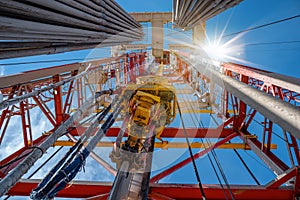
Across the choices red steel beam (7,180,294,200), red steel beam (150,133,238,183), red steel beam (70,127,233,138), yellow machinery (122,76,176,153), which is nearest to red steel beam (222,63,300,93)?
yellow machinery (122,76,176,153)

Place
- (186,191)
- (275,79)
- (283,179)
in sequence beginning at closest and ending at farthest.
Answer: (275,79)
(186,191)
(283,179)

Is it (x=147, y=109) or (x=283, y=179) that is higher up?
(x=147, y=109)

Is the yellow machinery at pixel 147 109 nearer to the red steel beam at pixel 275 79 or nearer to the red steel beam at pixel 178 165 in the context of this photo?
the red steel beam at pixel 178 165

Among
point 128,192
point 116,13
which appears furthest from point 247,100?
point 116,13

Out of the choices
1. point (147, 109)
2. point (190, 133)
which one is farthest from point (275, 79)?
point (190, 133)

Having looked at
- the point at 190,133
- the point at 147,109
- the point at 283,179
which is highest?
the point at 147,109

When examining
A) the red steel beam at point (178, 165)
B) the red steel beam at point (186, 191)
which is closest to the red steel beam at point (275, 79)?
the red steel beam at point (186, 191)

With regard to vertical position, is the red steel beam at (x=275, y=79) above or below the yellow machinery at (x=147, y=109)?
above

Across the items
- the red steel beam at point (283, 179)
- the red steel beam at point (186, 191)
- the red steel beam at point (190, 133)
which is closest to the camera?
the red steel beam at point (186, 191)

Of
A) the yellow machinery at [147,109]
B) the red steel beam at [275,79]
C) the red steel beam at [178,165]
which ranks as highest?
the red steel beam at [275,79]

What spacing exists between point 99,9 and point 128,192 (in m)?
3.90

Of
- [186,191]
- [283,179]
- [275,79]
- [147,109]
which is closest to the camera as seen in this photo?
[275,79]

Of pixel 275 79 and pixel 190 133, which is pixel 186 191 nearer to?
pixel 275 79

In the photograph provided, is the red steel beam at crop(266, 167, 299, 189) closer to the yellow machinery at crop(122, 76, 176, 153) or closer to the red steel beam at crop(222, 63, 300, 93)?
the red steel beam at crop(222, 63, 300, 93)
